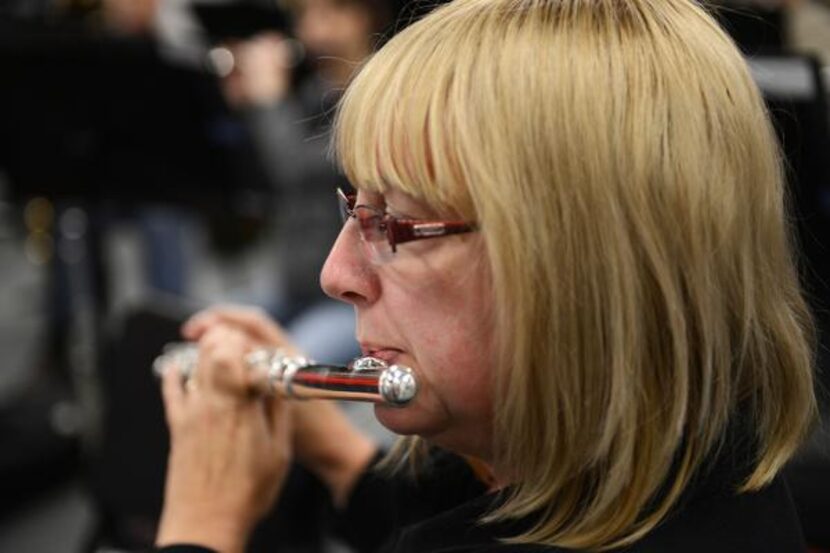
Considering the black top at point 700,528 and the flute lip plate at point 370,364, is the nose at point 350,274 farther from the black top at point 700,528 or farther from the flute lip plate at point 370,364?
the black top at point 700,528

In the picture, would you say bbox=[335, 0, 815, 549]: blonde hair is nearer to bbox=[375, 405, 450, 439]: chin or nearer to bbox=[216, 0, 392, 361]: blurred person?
bbox=[375, 405, 450, 439]: chin

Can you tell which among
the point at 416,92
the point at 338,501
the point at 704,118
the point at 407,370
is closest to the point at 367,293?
the point at 407,370

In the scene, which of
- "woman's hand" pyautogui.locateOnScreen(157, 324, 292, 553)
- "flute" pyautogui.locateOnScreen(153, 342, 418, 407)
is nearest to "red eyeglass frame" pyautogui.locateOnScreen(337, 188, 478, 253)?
"flute" pyautogui.locateOnScreen(153, 342, 418, 407)

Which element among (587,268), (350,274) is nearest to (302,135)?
(350,274)

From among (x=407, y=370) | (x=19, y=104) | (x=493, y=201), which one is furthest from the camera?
(x=19, y=104)

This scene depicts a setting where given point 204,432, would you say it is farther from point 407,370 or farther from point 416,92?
point 416,92

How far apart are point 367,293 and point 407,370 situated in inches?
2.8

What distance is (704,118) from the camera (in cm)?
82

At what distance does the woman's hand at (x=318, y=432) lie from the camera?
128cm

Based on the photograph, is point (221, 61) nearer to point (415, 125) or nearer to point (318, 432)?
point (318, 432)

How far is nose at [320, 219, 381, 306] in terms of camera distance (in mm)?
919

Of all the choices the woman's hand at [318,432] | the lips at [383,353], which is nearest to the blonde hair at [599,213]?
the lips at [383,353]

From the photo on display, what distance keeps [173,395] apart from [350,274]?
13.4 inches

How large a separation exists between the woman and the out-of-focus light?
1.64m
